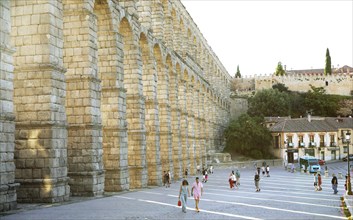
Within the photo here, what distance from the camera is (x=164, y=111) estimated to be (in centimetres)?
3425

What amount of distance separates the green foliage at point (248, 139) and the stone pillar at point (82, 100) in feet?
161

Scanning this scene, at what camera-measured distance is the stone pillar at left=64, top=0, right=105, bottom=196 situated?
19625 mm

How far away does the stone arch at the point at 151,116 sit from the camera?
30.0 meters

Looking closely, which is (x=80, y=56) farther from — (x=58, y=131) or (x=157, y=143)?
(x=157, y=143)

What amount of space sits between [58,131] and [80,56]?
463 centimetres

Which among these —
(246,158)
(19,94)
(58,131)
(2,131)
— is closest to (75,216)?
(2,131)

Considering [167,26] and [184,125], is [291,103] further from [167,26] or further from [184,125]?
[167,26]

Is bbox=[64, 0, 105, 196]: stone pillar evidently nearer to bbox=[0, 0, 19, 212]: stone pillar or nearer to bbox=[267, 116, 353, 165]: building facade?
bbox=[0, 0, 19, 212]: stone pillar

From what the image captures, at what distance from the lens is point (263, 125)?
72688 mm

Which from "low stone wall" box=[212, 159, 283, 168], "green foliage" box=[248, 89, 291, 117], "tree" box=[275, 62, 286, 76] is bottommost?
"low stone wall" box=[212, 159, 283, 168]

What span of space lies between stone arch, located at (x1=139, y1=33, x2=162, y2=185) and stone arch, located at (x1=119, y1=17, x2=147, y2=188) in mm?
2806

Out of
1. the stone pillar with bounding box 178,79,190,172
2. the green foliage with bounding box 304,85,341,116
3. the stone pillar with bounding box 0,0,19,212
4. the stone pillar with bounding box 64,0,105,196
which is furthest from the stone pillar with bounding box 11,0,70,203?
the green foliage with bounding box 304,85,341,116

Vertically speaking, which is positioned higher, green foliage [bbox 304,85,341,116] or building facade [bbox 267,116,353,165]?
green foliage [bbox 304,85,341,116]

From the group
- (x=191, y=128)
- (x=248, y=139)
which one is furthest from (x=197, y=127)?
(x=248, y=139)
